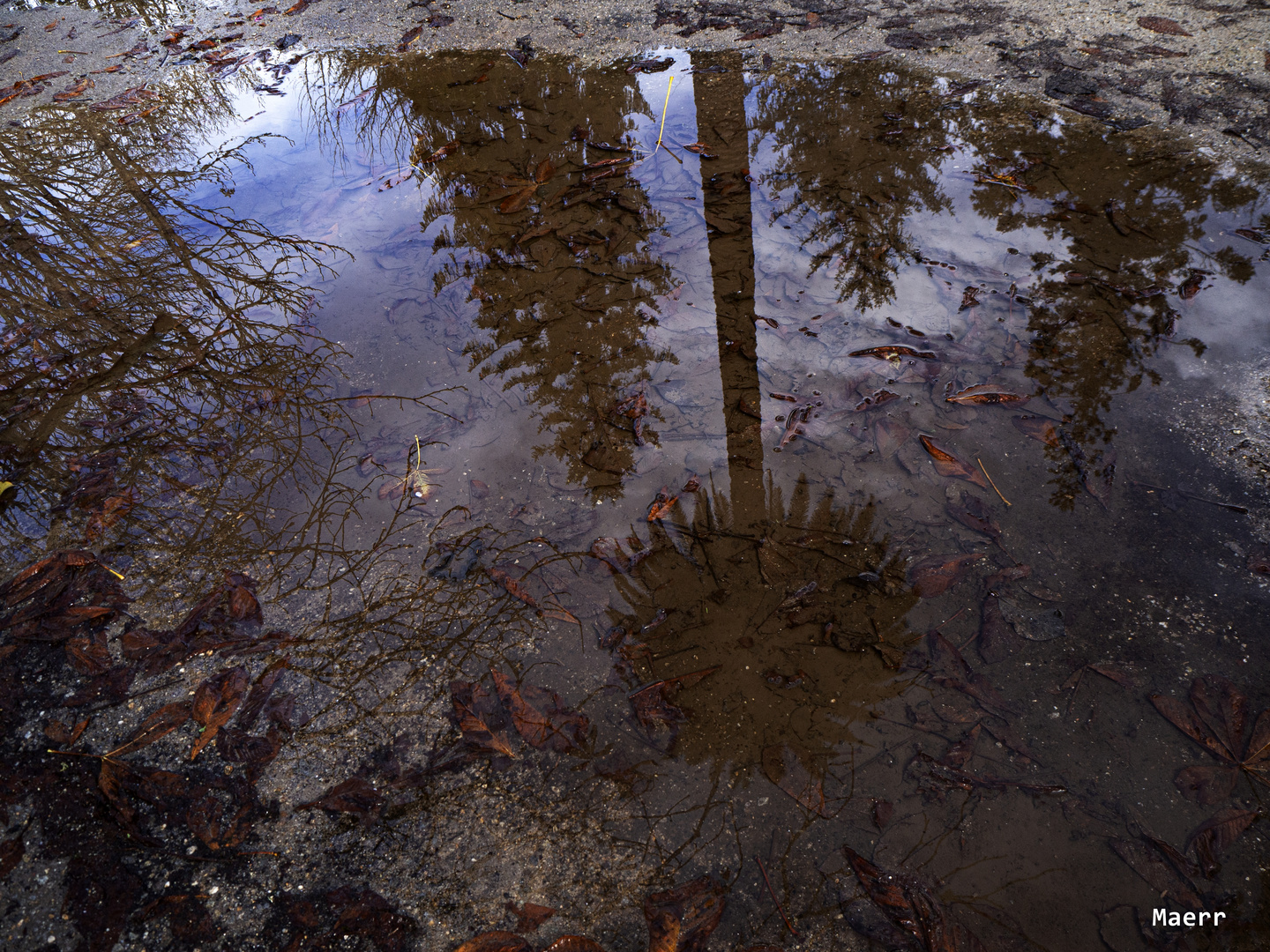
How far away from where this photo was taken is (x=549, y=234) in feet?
10.5

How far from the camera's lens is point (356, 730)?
1.75m

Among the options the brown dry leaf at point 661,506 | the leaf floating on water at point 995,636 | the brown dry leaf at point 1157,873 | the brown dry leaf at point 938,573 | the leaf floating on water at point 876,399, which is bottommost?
the brown dry leaf at point 1157,873

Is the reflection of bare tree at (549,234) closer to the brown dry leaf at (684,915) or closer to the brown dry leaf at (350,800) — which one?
the brown dry leaf at (350,800)

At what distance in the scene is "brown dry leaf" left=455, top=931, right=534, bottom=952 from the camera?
140 cm

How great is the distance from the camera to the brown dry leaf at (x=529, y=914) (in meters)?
1.43

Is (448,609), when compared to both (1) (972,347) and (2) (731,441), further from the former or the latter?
(1) (972,347)

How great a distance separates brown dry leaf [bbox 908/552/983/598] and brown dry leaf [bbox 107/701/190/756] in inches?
86.6

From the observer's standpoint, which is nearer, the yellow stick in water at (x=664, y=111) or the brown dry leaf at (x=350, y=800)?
the brown dry leaf at (x=350, y=800)

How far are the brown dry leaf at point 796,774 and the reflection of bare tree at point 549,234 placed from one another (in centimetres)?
103

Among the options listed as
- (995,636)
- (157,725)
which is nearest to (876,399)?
(995,636)

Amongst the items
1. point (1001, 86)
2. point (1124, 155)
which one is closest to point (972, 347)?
point (1124, 155)

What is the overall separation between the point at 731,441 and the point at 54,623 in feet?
7.70

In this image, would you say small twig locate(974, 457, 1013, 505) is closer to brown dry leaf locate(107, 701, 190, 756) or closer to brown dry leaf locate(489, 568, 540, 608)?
brown dry leaf locate(489, 568, 540, 608)

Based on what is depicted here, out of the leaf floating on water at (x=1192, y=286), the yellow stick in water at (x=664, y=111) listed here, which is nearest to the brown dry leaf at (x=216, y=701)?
the yellow stick in water at (x=664, y=111)
